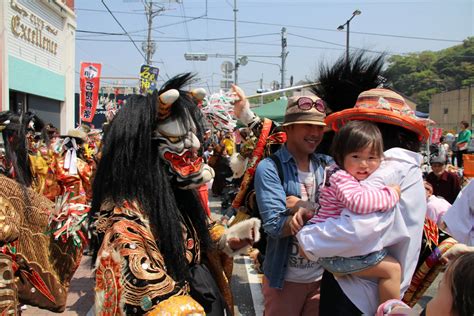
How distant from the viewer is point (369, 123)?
1777 millimetres

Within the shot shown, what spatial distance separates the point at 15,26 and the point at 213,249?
1444cm

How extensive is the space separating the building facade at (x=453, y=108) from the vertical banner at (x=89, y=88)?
1156 inches

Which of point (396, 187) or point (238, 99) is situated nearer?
point (396, 187)

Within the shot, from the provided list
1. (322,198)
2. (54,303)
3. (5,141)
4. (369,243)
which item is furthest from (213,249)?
(5,141)

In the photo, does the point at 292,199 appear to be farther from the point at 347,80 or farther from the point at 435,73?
the point at 435,73

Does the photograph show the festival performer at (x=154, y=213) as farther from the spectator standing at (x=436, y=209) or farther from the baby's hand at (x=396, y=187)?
the spectator standing at (x=436, y=209)

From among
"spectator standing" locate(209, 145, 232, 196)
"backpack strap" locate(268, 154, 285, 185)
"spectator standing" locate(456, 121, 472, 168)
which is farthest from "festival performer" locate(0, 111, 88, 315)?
"spectator standing" locate(456, 121, 472, 168)

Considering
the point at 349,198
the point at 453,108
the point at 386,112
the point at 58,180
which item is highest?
the point at 453,108

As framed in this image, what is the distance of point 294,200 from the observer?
2.21m

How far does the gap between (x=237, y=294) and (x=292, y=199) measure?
299 cm

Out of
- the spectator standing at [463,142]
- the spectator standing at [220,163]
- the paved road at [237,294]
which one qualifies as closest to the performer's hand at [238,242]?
the paved road at [237,294]

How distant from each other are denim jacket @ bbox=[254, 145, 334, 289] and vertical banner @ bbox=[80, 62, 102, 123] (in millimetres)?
14475

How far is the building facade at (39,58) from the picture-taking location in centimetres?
1327

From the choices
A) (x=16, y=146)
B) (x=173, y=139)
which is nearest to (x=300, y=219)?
(x=173, y=139)
